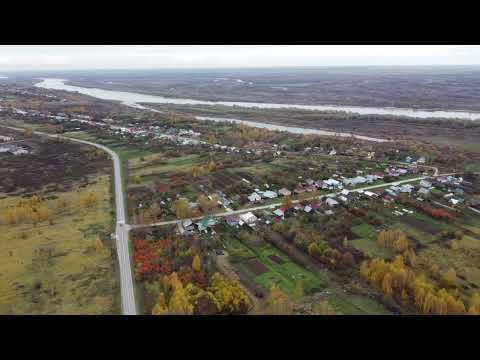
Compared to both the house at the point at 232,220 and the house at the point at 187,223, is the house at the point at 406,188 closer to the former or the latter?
the house at the point at 232,220

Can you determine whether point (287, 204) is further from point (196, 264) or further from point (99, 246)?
point (99, 246)

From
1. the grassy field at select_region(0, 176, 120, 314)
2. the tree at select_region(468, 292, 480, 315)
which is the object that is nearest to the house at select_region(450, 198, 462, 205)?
the tree at select_region(468, 292, 480, 315)

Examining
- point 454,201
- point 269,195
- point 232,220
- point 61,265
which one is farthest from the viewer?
point 269,195

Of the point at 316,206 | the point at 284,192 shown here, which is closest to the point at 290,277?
the point at 316,206

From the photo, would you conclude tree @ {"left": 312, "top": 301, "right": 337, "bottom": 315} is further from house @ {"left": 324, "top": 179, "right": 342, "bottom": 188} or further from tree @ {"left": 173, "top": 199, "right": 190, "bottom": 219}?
Result: house @ {"left": 324, "top": 179, "right": 342, "bottom": 188}

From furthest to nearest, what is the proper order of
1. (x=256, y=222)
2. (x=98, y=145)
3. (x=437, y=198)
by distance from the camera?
(x=98, y=145), (x=437, y=198), (x=256, y=222)
